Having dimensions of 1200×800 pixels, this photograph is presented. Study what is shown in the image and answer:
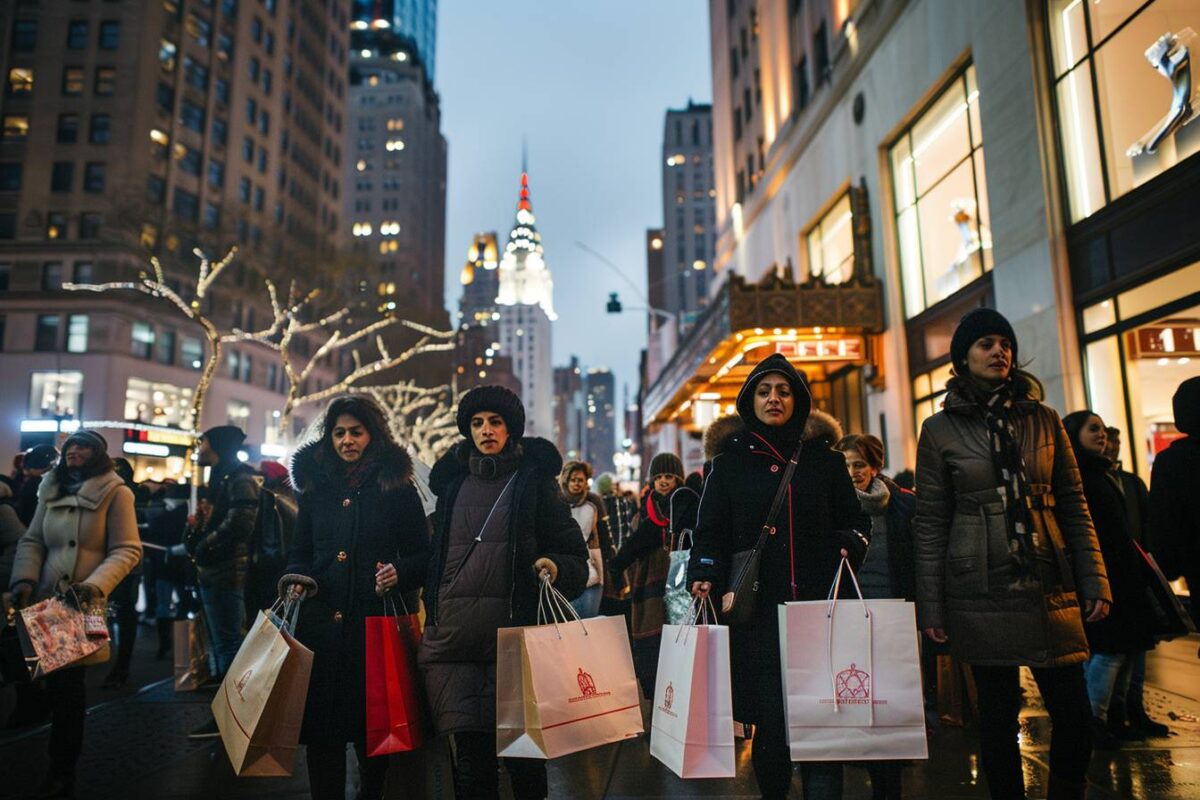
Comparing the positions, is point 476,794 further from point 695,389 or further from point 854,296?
point 695,389

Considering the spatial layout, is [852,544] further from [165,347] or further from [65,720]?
[165,347]

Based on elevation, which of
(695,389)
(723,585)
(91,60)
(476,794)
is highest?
(91,60)

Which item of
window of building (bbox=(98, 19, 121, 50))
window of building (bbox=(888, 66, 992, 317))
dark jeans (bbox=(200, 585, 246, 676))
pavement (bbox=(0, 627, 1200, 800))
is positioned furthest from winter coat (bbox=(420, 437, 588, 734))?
window of building (bbox=(98, 19, 121, 50))

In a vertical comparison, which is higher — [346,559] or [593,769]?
[346,559]

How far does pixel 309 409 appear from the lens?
64.3 metres

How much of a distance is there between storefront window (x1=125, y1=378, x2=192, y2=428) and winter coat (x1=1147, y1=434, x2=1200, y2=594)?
1748 inches

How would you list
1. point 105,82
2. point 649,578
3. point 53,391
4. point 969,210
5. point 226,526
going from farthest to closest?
1. point 105,82
2. point 53,391
3. point 969,210
4. point 649,578
5. point 226,526

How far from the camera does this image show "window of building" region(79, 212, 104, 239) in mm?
43531

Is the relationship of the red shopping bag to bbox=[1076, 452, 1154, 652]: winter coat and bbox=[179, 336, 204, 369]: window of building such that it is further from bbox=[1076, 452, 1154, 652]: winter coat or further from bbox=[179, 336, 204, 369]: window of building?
bbox=[179, 336, 204, 369]: window of building

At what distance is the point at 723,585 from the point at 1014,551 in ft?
4.19

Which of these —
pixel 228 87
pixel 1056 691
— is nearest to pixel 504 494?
pixel 1056 691

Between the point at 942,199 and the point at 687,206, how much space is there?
386ft

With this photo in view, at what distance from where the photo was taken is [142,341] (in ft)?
144

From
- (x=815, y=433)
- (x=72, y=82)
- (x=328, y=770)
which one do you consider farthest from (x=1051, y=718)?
(x=72, y=82)
